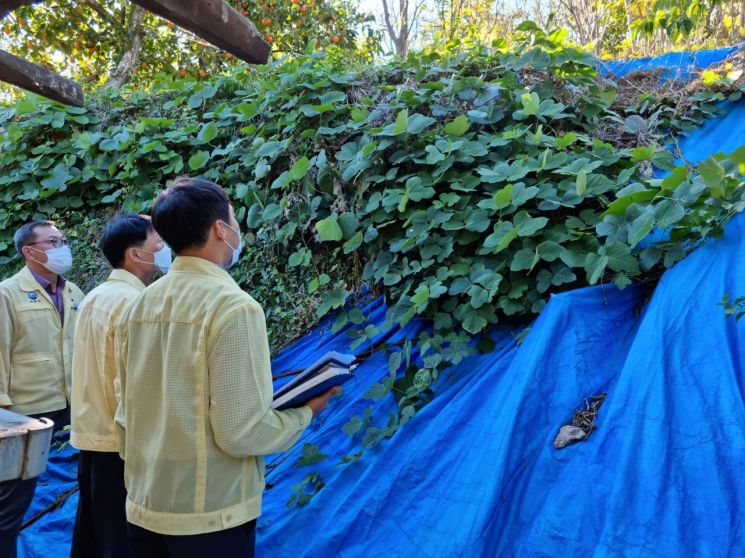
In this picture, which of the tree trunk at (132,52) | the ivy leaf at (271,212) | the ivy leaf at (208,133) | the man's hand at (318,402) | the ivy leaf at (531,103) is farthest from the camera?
the tree trunk at (132,52)

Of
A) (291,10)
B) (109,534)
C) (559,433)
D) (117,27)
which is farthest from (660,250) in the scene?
(117,27)

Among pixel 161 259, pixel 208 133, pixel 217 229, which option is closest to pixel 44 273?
pixel 161 259

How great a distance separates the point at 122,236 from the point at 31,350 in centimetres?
111

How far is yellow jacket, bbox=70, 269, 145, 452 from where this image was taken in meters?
2.38

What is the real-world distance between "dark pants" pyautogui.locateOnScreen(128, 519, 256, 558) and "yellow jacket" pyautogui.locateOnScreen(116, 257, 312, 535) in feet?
0.10

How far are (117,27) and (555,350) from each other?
9.22 m

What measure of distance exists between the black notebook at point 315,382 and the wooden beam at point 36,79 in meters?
2.29

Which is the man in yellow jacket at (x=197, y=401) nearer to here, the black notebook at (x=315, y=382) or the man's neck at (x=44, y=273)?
the black notebook at (x=315, y=382)

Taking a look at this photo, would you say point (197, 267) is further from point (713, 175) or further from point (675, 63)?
point (675, 63)

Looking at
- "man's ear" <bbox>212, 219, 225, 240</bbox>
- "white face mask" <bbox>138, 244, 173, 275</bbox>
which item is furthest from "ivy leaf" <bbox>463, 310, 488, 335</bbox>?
"man's ear" <bbox>212, 219, 225, 240</bbox>

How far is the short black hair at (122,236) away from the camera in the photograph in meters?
2.54

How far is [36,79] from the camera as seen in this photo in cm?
329

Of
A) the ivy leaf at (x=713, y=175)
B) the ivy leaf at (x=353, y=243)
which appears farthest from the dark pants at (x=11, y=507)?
the ivy leaf at (x=713, y=175)

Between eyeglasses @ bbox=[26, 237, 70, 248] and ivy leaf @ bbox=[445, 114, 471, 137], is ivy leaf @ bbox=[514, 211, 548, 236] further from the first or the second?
eyeglasses @ bbox=[26, 237, 70, 248]
